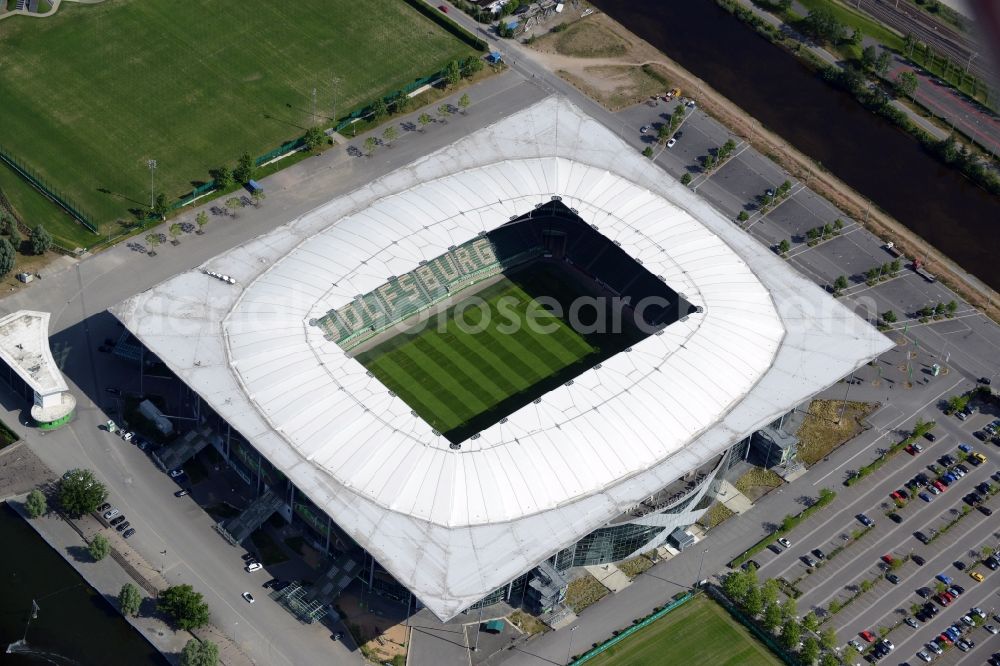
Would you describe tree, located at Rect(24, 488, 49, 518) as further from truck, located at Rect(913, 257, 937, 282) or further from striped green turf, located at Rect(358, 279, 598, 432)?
truck, located at Rect(913, 257, 937, 282)

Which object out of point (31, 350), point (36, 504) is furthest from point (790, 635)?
point (31, 350)

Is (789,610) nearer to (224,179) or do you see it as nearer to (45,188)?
(224,179)

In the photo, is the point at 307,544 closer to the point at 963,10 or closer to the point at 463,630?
the point at 463,630

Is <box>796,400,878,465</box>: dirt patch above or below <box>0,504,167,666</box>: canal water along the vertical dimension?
above

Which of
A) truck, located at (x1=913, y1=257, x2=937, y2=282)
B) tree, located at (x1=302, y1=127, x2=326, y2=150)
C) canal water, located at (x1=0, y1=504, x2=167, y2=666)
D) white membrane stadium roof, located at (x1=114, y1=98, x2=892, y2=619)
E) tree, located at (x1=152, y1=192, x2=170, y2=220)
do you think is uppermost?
truck, located at (x1=913, y1=257, x2=937, y2=282)

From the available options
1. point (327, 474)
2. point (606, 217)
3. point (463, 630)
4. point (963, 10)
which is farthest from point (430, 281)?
point (963, 10)

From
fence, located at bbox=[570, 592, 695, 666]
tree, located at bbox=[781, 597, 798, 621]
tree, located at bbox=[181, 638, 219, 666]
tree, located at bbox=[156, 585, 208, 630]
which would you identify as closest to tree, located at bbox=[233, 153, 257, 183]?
tree, located at bbox=[156, 585, 208, 630]

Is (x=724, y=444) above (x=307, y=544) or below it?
above
